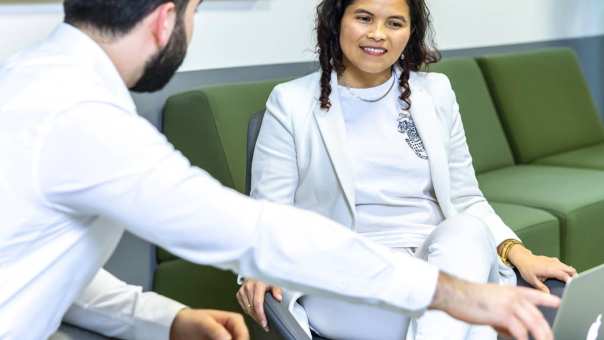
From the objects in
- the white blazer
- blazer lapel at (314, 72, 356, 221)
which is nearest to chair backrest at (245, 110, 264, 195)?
the white blazer

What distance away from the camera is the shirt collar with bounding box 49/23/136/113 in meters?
1.37

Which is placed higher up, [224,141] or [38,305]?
[38,305]

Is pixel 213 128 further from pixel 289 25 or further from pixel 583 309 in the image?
pixel 583 309

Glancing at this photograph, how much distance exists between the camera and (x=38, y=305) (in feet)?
4.57

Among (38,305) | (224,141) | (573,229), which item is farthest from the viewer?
(573,229)

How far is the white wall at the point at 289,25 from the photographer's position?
270 centimetres

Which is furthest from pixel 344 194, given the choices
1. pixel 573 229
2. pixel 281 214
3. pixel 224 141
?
pixel 573 229

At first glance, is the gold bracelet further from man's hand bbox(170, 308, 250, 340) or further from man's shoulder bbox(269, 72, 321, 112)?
man's hand bbox(170, 308, 250, 340)

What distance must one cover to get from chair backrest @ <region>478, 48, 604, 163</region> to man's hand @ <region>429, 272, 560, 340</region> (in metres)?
2.80

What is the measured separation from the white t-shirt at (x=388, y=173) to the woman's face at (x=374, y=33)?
88 mm

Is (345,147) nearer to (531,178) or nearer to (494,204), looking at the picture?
(494,204)

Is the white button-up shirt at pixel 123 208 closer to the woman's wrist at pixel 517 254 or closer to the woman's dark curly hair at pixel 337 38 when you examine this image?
the woman's wrist at pixel 517 254

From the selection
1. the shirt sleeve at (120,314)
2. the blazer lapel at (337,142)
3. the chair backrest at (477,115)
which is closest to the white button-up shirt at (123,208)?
the shirt sleeve at (120,314)

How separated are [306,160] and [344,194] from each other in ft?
0.42
